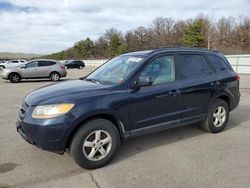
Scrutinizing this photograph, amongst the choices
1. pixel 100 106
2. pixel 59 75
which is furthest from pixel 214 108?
pixel 59 75

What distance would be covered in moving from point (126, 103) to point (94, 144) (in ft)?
2.60

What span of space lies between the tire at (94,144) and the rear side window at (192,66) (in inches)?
68.5

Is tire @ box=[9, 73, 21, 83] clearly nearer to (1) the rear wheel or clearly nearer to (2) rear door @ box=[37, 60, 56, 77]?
(2) rear door @ box=[37, 60, 56, 77]

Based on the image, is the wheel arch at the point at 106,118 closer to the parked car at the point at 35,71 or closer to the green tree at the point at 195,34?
the parked car at the point at 35,71

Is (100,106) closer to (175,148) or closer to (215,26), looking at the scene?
(175,148)

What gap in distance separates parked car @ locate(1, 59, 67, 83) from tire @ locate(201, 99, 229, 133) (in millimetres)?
15165

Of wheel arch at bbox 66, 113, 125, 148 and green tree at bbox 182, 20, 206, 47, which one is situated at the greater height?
green tree at bbox 182, 20, 206, 47

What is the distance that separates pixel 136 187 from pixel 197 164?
117 cm

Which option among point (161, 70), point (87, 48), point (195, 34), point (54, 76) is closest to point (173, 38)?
point (195, 34)

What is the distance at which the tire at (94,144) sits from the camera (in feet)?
12.9

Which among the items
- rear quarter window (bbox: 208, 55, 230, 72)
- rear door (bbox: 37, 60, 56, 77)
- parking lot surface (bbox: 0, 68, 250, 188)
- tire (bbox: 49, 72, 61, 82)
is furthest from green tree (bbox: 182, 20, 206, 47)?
parking lot surface (bbox: 0, 68, 250, 188)

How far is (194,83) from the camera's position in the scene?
17.0 feet

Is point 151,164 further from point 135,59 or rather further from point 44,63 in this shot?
point 44,63

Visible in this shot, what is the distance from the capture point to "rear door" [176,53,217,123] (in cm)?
506
